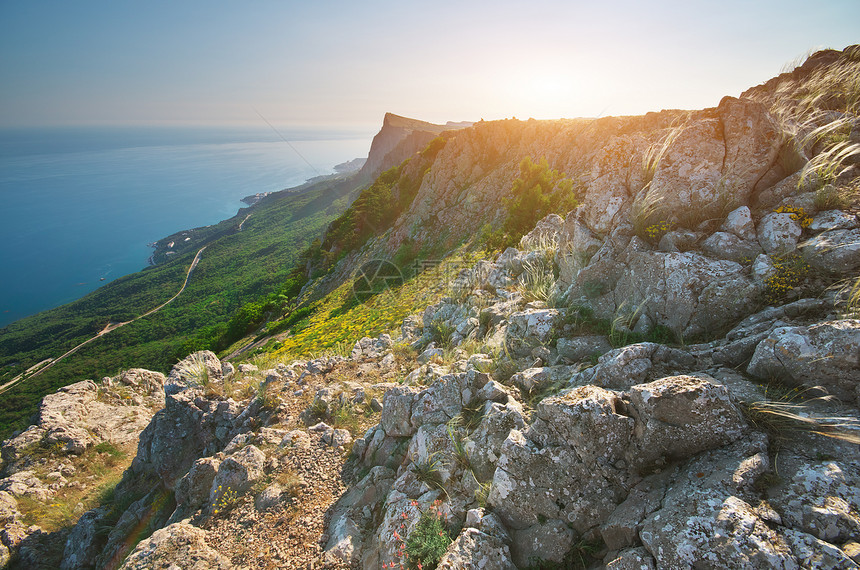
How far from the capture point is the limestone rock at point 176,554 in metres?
4.49

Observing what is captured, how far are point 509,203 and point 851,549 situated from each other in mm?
22746

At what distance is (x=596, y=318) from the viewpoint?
17.3ft

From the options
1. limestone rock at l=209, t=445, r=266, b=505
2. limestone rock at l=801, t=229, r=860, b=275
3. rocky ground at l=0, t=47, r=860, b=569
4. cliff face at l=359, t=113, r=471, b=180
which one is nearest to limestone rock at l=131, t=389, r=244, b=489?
rocky ground at l=0, t=47, r=860, b=569

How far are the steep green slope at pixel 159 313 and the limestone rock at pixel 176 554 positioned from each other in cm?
2997

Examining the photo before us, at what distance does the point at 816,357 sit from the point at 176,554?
25.6 feet

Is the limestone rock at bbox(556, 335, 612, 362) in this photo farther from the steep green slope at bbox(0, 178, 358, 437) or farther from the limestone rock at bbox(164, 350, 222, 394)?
the steep green slope at bbox(0, 178, 358, 437)

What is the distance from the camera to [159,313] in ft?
221

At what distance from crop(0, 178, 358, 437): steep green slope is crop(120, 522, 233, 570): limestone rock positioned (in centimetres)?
2997

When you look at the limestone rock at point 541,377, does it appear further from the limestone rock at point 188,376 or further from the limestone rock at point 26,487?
the limestone rock at point 26,487

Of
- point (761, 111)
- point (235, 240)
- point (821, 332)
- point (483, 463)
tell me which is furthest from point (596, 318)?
point (235, 240)


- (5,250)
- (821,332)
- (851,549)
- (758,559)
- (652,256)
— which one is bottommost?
(5,250)

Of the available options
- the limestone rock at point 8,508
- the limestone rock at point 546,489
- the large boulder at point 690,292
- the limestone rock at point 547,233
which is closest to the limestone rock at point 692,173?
the large boulder at point 690,292

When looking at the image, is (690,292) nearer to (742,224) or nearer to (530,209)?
(742,224)

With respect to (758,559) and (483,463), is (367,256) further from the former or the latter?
(758,559)
